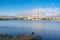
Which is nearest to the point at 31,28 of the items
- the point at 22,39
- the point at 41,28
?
the point at 41,28

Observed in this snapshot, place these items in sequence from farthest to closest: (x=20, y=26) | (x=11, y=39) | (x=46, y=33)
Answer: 1. (x=20, y=26)
2. (x=46, y=33)
3. (x=11, y=39)

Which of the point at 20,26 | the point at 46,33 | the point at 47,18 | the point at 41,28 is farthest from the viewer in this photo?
the point at 20,26

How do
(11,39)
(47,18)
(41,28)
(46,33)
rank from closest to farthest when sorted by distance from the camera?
(11,39), (47,18), (46,33), (41,28)

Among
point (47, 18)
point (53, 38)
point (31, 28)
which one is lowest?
point (53, 38)

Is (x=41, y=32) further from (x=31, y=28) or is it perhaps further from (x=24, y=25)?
(x=24, y=25)

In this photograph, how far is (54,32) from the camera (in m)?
4.01

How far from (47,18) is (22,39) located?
3.44 feet

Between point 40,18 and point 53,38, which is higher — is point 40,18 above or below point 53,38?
above

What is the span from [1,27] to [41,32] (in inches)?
65.6

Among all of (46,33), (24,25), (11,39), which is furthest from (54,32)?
(11,39)

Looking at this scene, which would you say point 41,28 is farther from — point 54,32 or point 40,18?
point 40,18

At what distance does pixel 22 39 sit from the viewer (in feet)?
10.0

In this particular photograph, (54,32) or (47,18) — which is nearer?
(47,18)

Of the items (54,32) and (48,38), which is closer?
(48,38)
